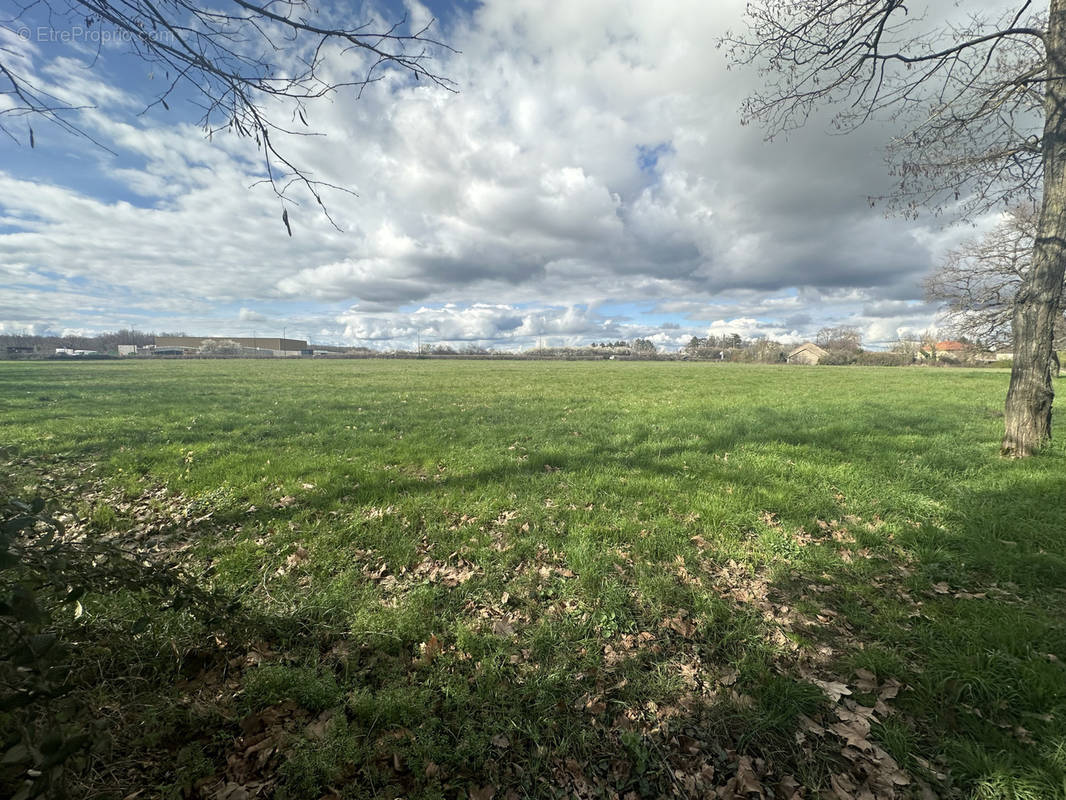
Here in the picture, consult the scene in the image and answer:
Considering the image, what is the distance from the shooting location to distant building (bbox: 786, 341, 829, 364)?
9897 centimetres

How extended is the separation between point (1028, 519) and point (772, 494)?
9.93 ft

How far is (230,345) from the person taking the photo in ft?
383

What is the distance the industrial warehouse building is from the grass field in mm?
120347

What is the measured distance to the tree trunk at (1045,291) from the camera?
7.14 metres

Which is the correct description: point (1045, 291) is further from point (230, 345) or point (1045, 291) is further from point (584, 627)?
point (230, 345)

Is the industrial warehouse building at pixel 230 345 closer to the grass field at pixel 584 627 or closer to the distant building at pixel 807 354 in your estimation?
the grass field at pixel 584 627

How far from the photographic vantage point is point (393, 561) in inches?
195

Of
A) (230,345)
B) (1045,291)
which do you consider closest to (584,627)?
(1045,291)

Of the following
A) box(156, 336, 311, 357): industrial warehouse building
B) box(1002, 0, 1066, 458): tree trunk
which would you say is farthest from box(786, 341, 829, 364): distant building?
box(156, 336, 311, 357): industrial warehouse building

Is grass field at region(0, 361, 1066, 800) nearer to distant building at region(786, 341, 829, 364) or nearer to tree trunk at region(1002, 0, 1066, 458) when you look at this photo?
tree trunk at region(1002, 0, 1066, 458)

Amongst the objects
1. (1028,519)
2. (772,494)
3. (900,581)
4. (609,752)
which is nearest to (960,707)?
(900,581)

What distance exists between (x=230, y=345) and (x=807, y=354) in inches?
6133

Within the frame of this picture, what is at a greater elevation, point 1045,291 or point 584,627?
point 1045,291

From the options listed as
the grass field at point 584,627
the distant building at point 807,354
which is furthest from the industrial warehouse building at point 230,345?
the distant building at point 807,354
